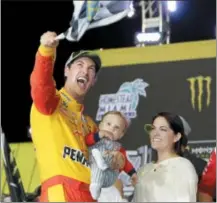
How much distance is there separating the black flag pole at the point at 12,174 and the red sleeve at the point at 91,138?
281 millimetres

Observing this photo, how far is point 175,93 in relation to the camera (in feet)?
5.12

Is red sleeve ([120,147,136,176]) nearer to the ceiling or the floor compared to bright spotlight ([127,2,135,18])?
nearer to the floor

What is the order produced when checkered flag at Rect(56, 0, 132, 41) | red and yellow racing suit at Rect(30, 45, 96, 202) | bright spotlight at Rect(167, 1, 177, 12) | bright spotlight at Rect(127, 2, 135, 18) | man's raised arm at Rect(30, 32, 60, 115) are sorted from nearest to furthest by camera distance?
1. man's raised arm at Rect(30, 32, 60, 115)
2. red and yellow racing suit at Rect(30, 45, 96, 202)
3. checkered flag at Rect(56, 0, 132, 41)
4. bright spotlight at Rect(127, 2, 135, 18)
5. bright spotlight at Rect(167, 1, 177, 12)

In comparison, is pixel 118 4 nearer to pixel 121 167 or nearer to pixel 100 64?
pixel 100 64

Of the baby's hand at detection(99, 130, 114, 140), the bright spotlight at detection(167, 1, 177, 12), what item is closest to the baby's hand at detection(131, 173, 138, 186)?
the baby's hand at detection(99, 130, 114, 140)

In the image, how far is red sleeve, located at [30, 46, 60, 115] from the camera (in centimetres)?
125

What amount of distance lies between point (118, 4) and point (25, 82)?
0.34 m

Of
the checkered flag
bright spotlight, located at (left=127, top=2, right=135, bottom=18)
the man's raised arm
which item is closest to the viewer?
the man's raised arm

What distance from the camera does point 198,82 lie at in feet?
5.09

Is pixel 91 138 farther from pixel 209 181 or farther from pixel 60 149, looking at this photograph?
pixel 209 181

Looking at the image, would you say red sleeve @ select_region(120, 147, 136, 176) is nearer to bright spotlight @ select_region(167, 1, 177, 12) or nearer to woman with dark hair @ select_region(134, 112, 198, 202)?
woman with dark hair @ select_region(134, 112, 198, 202)

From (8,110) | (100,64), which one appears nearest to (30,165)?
(8,110)

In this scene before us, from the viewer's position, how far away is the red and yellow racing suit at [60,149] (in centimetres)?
134

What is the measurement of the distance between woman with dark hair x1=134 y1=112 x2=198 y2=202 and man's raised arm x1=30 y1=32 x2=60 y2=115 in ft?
0.86
